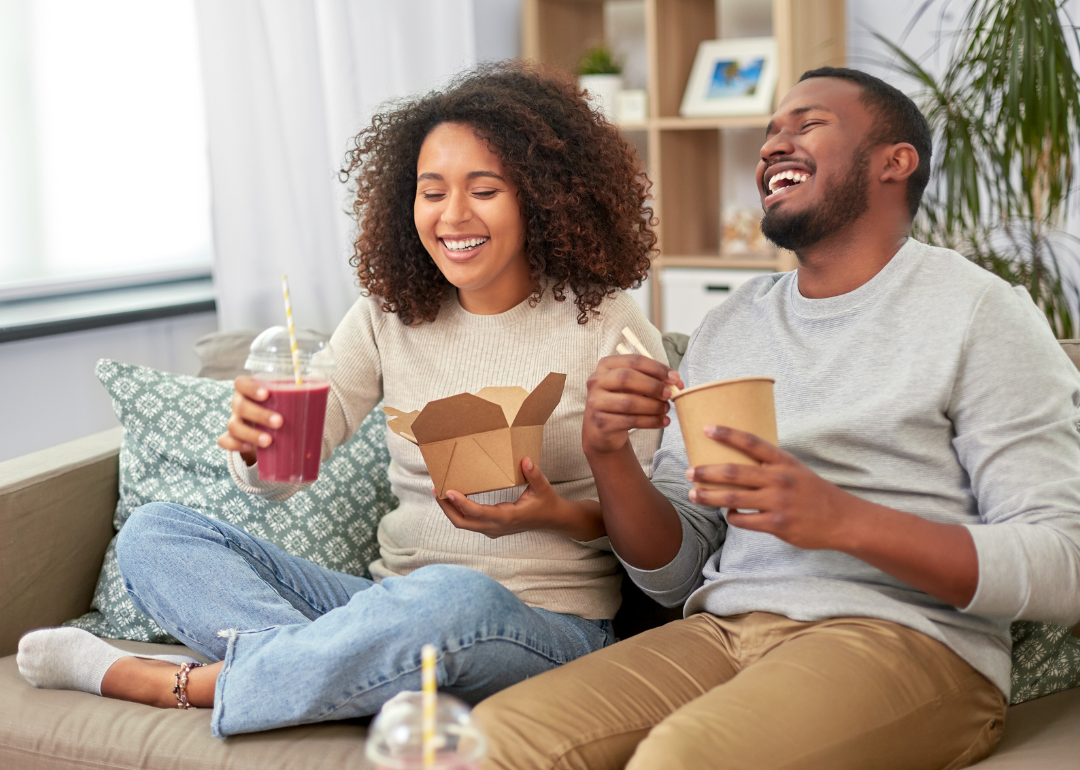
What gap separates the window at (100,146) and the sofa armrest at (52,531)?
0.72m

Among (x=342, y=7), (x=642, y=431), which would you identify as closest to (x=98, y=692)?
(x=642, y=431)

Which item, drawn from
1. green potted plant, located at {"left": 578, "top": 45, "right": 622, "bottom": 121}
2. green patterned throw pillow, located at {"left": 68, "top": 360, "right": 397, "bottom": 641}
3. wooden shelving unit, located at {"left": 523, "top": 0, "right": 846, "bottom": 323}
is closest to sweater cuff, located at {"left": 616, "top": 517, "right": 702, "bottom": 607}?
green patterned throw pillow, located at {"left": 68, "top": 360, "right": 397, "bottom": 641}

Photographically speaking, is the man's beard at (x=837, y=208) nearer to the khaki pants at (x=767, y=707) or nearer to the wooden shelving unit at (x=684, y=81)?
the khaki pants at (x=767, y=707)

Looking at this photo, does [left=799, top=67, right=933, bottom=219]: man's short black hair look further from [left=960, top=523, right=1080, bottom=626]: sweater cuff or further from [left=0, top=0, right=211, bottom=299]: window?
[left=0, top=0, right=211, bottom=299]: window

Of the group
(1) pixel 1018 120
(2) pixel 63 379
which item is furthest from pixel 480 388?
(1) pixel 1018 120

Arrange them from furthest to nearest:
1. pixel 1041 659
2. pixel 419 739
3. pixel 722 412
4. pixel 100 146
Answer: pixel 100 146 < pixel 1041 659 < pixel 722 412 < pixel 419 739

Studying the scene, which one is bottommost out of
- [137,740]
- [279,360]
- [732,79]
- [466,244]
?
[137,740]

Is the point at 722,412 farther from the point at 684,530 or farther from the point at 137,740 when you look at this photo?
the point at 137,740

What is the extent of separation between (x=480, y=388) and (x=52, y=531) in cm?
75

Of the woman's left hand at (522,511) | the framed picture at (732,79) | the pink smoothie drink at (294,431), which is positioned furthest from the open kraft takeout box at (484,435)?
the framed picture at (732,79)

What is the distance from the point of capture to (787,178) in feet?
4.65

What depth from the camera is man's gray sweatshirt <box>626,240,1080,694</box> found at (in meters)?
1.14

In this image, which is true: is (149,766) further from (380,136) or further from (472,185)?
(380,136)

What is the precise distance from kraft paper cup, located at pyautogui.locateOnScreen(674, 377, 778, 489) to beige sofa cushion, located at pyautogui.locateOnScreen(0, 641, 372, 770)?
573 mm
